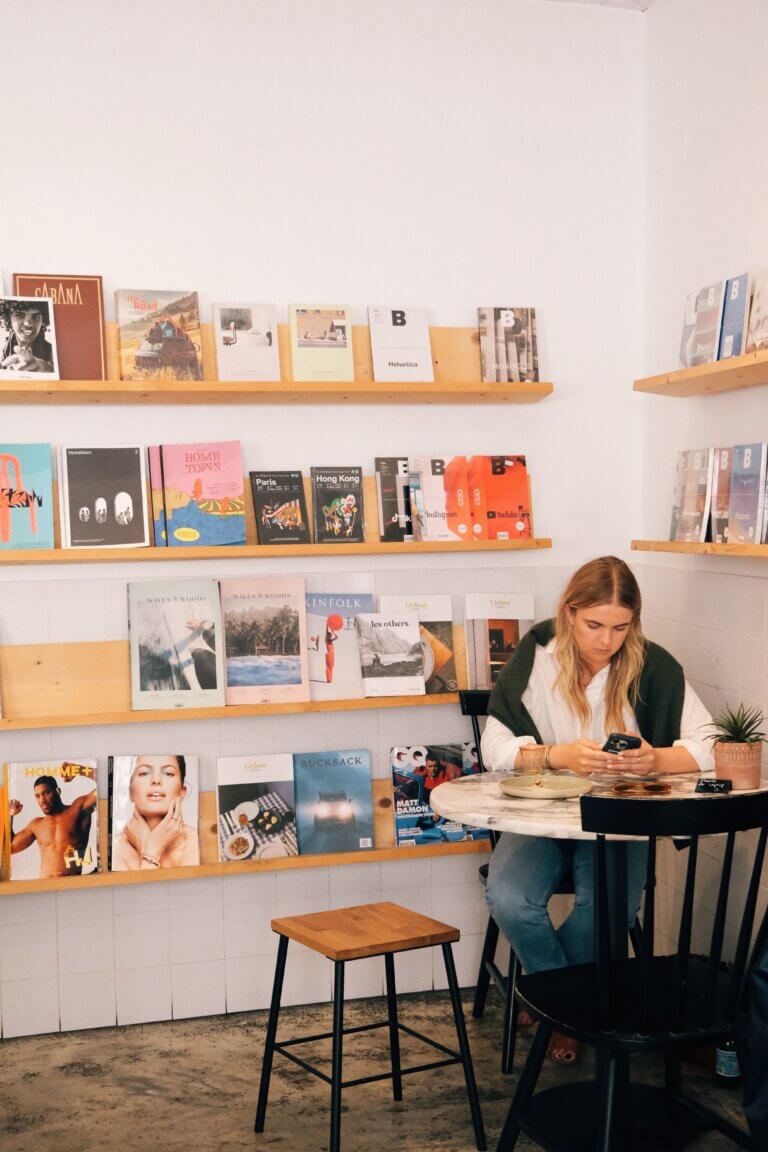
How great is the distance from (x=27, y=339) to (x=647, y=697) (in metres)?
2.05

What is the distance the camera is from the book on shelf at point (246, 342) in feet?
12.0

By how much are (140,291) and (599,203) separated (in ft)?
5.08

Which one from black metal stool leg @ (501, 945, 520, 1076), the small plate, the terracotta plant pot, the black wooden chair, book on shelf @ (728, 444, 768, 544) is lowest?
black metal stool leg @ (501, 945, 520, 1076)

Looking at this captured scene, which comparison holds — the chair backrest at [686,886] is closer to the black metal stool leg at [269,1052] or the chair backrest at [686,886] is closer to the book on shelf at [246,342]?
the black metal stool leg at [269,1052]

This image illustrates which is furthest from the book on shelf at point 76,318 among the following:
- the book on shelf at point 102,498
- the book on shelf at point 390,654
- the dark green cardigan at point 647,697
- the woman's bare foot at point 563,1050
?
the woman's bare foot at point 563,1050

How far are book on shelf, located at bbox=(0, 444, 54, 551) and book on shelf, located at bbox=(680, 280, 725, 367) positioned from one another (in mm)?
1887

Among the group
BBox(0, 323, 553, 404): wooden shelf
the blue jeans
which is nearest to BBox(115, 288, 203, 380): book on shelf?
BBox(0, 323, 553, 404): wooden shelf

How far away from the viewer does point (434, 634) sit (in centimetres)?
385

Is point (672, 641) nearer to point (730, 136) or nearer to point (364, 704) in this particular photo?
point (364, 704)

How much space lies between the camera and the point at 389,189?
3816 mm

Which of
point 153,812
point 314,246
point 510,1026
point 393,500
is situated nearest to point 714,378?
point 393,500

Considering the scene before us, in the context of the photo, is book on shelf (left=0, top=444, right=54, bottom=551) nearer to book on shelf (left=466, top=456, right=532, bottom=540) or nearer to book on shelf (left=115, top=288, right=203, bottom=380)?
book on shelf (left=115, top=288, right=203, bottom=380)

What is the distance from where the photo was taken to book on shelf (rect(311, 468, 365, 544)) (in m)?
3.74

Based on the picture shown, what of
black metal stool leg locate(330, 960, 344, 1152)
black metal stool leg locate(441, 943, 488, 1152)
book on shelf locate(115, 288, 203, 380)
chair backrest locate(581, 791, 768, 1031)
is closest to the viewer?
chair backrest locate(581, 791, 768, 1031)
